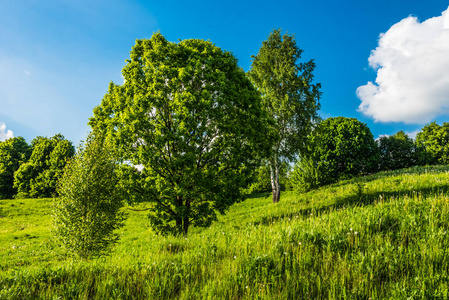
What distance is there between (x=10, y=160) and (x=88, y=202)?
6934cm

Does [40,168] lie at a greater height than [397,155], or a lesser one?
lesser

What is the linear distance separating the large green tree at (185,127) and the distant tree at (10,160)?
6358cm

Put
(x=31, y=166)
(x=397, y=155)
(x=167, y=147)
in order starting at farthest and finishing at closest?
(x=31, y=166), (x=397, y=155), (x=167, y=147)

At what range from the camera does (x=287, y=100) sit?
2338 cm

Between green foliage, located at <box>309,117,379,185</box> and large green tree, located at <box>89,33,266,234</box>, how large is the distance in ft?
74.7

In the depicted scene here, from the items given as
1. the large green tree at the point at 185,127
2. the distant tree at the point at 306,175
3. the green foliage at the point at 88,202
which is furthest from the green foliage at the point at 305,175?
the green foliage at the point at 88,202

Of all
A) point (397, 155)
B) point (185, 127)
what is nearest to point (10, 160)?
point (185, 127)

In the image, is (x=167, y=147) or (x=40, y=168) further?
(x=40, y=168)

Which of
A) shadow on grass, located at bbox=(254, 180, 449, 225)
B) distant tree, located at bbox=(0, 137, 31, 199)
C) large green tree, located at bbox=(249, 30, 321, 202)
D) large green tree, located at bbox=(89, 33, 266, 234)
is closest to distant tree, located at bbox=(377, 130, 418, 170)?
large green tree, located at bbox=(249, 30, 321, 202)

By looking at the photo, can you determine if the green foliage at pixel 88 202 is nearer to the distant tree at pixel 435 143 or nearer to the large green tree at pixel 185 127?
the large green tree at pixel 185 127

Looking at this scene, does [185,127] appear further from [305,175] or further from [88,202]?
[305,175]

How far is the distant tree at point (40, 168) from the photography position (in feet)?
165

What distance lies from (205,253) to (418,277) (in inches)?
171

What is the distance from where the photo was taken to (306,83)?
24391mm
